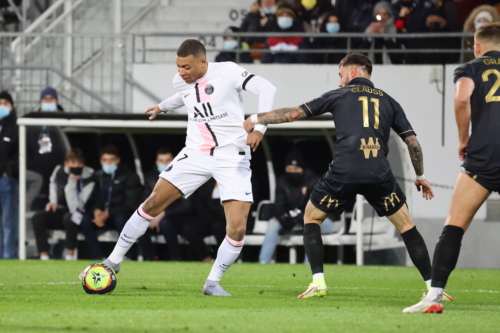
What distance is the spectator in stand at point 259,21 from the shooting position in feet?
49.3

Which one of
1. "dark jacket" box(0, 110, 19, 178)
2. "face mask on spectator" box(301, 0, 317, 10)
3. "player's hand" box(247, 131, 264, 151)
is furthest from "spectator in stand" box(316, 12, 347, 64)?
"player's hand" box(247, 131, 264, 151)

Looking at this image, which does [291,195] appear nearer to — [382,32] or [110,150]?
[110,150]

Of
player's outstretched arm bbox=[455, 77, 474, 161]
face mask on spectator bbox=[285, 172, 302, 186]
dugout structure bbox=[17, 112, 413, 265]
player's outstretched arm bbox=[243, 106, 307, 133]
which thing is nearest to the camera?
player's outstretched arm bbox=[455, 77, 474, 161]

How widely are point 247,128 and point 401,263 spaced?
7.13 meters

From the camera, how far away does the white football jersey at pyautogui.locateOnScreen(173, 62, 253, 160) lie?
24.6 ft

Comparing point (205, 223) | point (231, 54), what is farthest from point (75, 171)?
point (231, 54)

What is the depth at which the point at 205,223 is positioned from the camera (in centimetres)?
1297

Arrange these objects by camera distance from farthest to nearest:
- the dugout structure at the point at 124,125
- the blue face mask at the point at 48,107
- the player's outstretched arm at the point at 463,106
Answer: the blue face mask at the point at 48,107 < the dugout structure at the point at 124,125 < the player's outstretched arm at the point at 463,106

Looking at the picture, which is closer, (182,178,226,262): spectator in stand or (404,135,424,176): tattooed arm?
(404,135,424,176): tattooed arm

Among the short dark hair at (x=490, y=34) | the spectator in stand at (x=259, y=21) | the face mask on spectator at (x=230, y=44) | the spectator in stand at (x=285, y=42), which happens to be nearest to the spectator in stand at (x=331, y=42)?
the spectator in stand at (x=285, y=42)

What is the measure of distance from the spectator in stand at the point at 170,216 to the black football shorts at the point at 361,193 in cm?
614

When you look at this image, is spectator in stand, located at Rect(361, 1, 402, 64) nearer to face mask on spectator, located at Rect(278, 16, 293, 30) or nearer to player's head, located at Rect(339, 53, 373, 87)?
face mask on spectator, located at Rect(278, 16, 293, 30)

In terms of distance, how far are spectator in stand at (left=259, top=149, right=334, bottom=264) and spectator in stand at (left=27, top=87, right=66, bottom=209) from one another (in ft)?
11.5

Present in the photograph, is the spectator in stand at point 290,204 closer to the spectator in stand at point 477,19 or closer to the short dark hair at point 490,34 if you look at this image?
the spectator in stand at point 477,19
